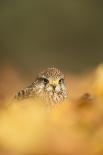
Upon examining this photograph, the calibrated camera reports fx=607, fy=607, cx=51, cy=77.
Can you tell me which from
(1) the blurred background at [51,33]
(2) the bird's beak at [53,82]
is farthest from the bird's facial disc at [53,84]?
(1) the blurred background at [51,33]

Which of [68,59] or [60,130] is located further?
[68,59]

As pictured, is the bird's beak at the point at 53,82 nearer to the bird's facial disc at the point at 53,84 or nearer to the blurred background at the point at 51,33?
Answer: the bird's facial disc at the point at 53,84

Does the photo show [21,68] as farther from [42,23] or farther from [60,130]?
[60,130]

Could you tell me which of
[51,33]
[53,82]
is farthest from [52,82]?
[51,33]

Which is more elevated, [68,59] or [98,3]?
[98,3]

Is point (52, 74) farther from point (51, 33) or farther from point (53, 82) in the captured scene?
point (51, 33)

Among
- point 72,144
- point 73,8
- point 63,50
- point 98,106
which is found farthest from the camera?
point 73,8

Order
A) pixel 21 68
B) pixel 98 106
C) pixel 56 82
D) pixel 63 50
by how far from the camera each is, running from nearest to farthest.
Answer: pixel 98 106 → pixel 56 82 → pixel 21 68 → pixel 63 50

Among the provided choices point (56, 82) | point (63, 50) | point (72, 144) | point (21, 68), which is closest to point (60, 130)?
point (72, 144)

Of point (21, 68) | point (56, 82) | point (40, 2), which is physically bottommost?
point (56, 82)
